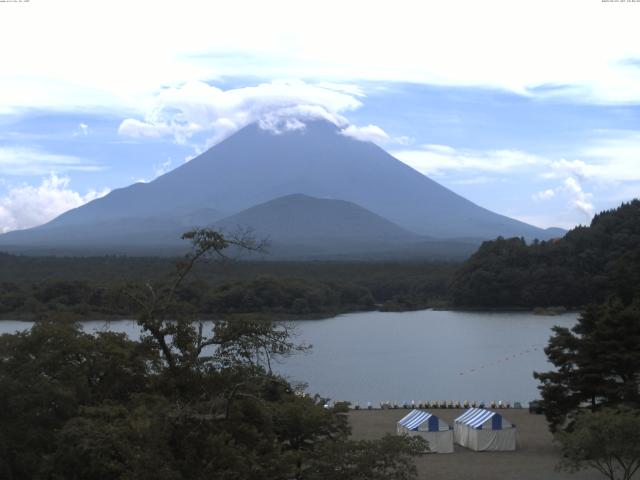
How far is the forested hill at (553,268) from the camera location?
Result: 43.3 m

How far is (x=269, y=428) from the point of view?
24.1ft

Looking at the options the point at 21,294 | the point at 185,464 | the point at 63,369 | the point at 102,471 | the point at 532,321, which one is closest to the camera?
the point at 185,464

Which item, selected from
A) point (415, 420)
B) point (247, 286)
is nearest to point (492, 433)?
point (415, 420)

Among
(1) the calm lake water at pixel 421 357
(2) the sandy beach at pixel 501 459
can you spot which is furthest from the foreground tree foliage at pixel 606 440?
(1) the calm lake water at pixel 421 357

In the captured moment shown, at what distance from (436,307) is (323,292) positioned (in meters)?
5.94

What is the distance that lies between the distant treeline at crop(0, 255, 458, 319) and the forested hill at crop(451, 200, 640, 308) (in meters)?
2.85

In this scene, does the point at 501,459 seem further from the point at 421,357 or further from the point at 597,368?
the point at 421,357

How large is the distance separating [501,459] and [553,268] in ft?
107

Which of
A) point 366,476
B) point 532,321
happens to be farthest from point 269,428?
point 532,321

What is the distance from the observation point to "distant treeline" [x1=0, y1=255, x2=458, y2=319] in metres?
39.4

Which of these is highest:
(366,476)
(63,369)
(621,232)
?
(621,232)

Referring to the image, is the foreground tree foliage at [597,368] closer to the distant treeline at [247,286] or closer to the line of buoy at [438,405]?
the line of buoy at [438,405]

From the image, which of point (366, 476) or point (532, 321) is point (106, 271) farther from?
point (366, 476)

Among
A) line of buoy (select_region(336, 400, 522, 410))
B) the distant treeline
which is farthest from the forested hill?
line of buoy (select_region(336, 400, 522, 410))
